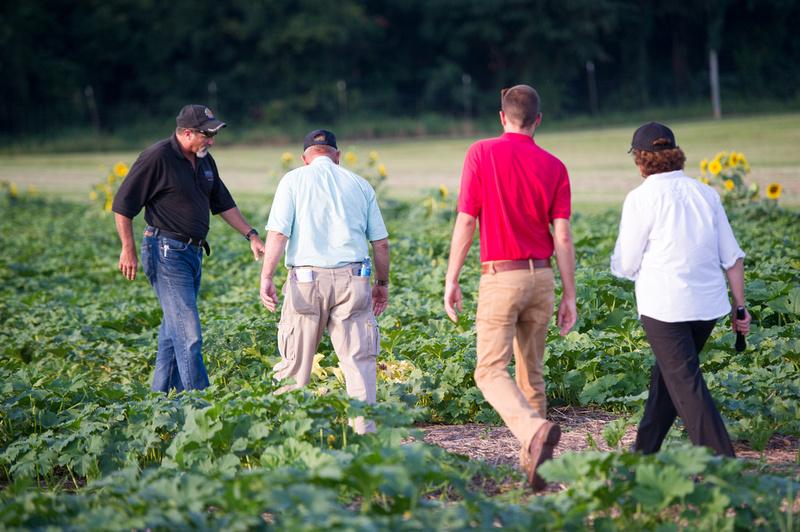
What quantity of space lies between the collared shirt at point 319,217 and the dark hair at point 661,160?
140cm

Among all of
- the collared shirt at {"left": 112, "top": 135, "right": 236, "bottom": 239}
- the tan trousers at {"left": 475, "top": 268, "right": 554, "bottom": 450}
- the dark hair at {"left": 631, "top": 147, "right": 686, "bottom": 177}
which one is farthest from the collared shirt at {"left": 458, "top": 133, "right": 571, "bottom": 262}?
the collared shirt at {"left": 112, "top": 135, "right": 236, "bottom": 239}

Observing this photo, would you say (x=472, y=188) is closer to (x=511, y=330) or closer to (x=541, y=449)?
(x=511, y=330)

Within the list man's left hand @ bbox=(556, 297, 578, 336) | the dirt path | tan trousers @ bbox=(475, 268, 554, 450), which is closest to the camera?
tan trousers @ bbox=(475, 268, 554, 450)

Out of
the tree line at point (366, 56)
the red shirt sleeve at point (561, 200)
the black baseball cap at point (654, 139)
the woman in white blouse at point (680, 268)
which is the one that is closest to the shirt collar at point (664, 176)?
the woman in white blouse at point (680, 268)

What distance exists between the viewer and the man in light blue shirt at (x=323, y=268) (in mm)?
5367

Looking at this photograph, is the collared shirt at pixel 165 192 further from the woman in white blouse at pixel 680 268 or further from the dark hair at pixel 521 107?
the woman in white blouse at pixel 680 268

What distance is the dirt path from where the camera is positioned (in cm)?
509

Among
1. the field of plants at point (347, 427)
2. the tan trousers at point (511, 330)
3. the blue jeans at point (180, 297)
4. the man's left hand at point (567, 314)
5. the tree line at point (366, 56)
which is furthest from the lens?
the tree line at point (366, 56)

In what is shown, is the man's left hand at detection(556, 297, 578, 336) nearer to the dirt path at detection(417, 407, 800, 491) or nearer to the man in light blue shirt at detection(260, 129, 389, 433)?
the dirt path at detection(417, 407, 800, 491)

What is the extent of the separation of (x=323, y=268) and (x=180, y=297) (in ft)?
4.46

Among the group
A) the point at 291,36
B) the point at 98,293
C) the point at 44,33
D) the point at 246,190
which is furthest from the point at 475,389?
the point at 44,33

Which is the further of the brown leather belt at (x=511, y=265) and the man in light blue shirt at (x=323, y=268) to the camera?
the man in light blue shirt at (x=323, y=268)

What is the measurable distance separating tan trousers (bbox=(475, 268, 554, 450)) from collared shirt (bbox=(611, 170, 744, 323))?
388mm

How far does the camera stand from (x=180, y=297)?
249 inches
